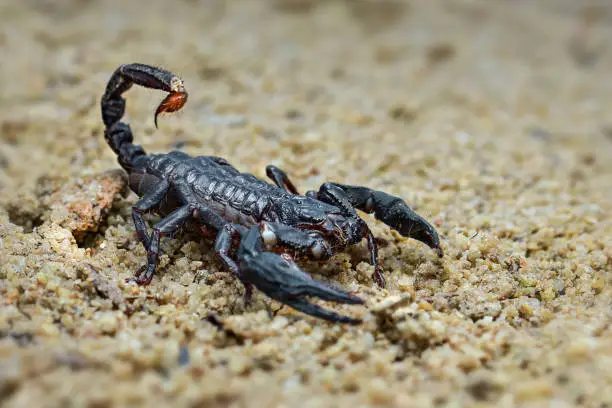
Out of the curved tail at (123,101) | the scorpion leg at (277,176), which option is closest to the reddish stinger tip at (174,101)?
the curved tail at (123,101)

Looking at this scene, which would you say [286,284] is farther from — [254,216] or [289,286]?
[254,216]

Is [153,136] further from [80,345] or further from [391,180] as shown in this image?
[80,345]

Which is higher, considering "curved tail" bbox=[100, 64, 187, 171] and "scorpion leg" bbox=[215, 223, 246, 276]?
Result: "curved tail" bbox=[100, 64, 187, 171]

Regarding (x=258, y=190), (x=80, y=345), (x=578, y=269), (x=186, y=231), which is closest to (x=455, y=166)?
(x=578, y=269)

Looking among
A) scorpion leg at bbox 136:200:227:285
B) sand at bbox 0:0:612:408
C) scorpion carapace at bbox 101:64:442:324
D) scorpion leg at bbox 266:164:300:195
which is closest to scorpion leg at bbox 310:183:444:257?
scorpion carapace at bbox 101:64:442:324

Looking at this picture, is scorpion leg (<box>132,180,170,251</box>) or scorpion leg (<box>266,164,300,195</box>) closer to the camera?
scorpion leg (<box>132,180,170,251</box>)

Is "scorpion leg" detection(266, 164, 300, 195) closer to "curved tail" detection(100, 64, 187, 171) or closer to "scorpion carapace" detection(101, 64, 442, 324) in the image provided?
"scorpion carapace" detection(101, 64, 442, 324)
